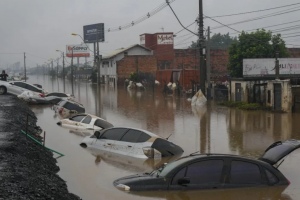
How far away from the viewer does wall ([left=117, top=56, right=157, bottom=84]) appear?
77250mm

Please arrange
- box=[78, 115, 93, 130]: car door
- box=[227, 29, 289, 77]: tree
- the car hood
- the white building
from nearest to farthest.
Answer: the car hood → box=[78, 115, 93, 130]: car door → box=[227, 29, 289, 77]: tree → the white building

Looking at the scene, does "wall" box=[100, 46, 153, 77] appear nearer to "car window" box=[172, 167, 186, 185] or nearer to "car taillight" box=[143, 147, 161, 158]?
"car taillight" box=[143, 147, 161, 158]

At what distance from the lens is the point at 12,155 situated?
500 inches

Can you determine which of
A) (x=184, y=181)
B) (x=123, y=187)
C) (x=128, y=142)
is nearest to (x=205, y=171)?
(x=184, y=181)

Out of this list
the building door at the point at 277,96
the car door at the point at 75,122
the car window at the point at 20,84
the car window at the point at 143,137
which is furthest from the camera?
the car window at the point at 20,84

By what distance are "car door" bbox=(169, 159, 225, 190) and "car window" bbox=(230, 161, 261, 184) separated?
11.4 inches

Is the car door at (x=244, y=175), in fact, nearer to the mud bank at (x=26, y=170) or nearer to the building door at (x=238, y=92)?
the mud bank at (x=26, y=170)

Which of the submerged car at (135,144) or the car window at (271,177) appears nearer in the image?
the car window at (271,177)

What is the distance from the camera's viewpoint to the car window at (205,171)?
32.8ft

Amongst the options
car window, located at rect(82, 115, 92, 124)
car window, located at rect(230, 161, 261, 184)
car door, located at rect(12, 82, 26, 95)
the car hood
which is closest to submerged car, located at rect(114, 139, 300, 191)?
car window, located at rect(230, 161, 261, 184)

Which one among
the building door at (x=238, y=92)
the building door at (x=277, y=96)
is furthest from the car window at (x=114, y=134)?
the building door at (x=238, y=92)

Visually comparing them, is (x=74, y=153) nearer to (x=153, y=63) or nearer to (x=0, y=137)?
(x=0, y=137)

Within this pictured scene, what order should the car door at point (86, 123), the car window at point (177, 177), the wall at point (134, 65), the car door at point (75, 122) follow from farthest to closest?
the wall at point (134, 65), the car door at point (75, 122), the car door at point (86, 123), the car window at point (177, 177)

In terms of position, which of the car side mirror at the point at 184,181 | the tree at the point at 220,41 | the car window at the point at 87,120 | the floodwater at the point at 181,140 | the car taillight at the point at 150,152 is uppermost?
the tree at the point at 220,41
